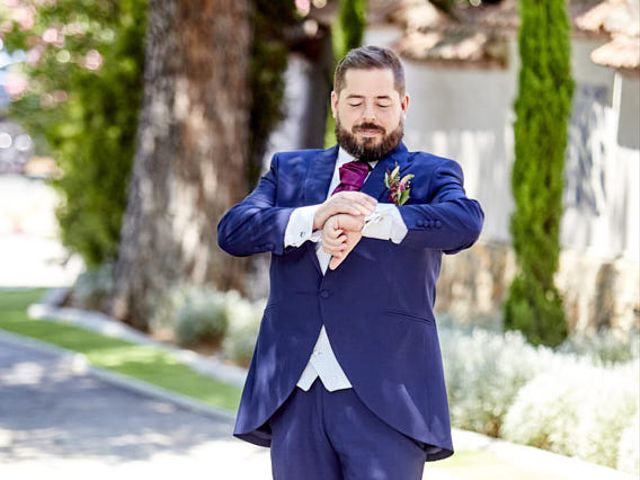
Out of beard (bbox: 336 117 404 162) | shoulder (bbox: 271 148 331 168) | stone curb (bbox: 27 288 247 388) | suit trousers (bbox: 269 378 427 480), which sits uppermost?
beard (bbox: 336 117 404 162)

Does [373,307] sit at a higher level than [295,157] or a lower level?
lower

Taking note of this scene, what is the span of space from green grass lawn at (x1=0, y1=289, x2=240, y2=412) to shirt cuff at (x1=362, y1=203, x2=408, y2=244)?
21.6 ft

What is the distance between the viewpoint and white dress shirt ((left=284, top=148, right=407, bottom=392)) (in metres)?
4.32

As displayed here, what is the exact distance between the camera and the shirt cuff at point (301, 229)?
4355mm

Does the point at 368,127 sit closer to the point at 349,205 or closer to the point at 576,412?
the point at 349,205

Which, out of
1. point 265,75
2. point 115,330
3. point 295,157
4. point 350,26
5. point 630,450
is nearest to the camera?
point 295,157

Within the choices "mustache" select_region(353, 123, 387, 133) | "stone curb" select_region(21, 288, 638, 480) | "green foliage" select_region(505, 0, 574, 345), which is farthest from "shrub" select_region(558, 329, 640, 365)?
"mustache" select_region(353, 123, 387, 133)

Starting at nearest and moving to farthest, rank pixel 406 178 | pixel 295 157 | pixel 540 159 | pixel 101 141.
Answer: pixel 406 178 → pixel 295 157 → pixel 540 159 → pixel 101 141

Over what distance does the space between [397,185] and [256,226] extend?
1.58 feet

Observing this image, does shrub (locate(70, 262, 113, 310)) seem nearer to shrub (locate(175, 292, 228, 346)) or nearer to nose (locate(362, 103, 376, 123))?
shrub (locate(175, 292, 228, 346))

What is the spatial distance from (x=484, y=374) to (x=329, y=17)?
30.6 feet

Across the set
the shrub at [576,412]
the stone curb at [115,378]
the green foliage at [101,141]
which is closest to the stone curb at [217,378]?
the stone curb at [115,378]

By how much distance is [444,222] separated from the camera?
14.1 ft

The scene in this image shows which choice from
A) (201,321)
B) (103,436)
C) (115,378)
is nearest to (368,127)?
(103,436)
